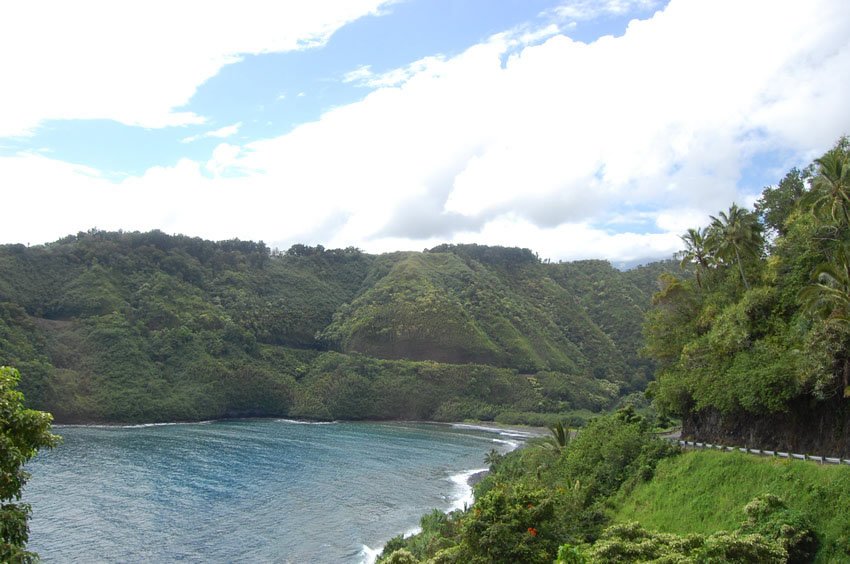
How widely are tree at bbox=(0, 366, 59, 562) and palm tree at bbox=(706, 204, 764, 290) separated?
40945mm

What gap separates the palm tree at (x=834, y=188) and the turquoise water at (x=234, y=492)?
36.6m

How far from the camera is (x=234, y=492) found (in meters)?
62.8

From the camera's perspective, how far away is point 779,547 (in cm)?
1803

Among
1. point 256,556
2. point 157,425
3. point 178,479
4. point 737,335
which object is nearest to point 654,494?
point 737,335

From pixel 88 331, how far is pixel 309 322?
56.3 metres

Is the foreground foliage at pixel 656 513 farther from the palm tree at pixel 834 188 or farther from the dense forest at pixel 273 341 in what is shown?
the dense forest at pixel 273 341

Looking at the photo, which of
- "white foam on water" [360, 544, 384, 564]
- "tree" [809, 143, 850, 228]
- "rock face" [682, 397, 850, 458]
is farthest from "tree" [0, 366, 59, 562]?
"tree" [809, 143, 850, 228]

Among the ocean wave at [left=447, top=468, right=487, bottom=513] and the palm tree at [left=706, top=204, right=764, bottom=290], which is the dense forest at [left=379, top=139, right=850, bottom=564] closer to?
the palm tree at [left=706, top=204, right=764, bottom=290]

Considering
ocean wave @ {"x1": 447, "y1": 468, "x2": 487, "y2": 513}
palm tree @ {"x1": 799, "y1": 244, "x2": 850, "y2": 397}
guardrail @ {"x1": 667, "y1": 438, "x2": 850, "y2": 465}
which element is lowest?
ocean wave @ {"x1": 447, "y1": 468, "x2": 487, "y2": 513}

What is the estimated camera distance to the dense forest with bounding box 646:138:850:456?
1062 inches

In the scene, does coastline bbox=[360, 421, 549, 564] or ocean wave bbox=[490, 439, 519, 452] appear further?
ocean wave bbox=[490, 439, 519, 452]

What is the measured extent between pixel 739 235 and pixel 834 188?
1057 cm

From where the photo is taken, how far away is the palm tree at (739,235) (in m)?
41.2

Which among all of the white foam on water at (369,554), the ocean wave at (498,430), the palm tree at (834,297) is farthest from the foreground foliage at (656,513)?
the ocean wave at (498,430)
